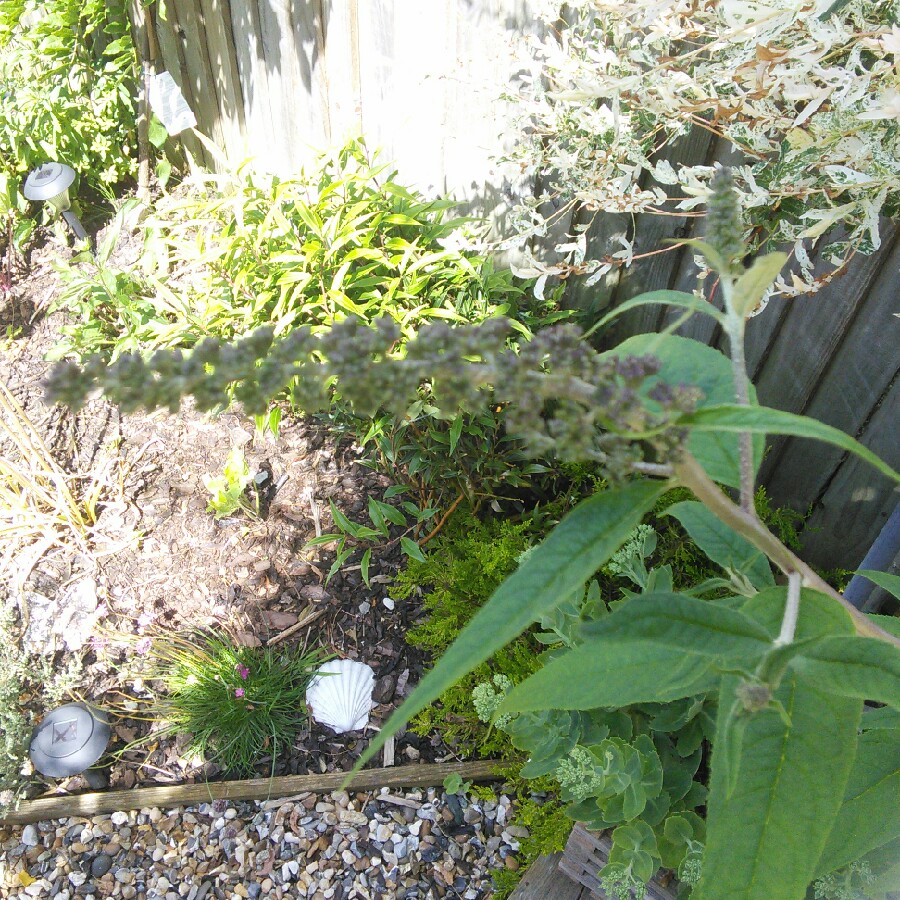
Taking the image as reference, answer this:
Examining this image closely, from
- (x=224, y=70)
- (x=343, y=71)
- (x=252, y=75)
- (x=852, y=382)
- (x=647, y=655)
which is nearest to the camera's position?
(x=647, y=655)

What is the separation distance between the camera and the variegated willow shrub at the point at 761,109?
3.50 ft

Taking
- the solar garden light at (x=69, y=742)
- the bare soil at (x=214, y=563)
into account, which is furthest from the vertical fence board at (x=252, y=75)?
the solar garden light at (x=69, y=742)

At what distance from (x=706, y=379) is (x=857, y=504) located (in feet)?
5.07

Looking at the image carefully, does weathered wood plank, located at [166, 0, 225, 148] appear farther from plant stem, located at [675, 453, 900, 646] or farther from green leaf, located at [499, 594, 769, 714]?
plant stem, located at [675, 453, 900, 646]

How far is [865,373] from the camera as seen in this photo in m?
1.79

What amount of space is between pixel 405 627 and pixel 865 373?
4.74 ft

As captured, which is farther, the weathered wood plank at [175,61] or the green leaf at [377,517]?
the weathered wood plank at [175,61]

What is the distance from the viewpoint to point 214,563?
2561mm

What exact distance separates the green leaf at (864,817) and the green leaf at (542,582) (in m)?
0.68

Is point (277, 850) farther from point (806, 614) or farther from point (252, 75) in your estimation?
point (252, 75)

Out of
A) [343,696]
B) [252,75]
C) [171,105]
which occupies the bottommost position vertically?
[343,696]

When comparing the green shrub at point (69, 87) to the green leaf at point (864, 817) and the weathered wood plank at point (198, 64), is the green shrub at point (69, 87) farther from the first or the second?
the green leaf at point (864, 817)

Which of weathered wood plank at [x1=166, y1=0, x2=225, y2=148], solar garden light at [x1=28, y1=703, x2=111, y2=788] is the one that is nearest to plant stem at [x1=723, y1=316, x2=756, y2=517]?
solar garden light at [x1=28, y1=703, x2=111, y2=788]

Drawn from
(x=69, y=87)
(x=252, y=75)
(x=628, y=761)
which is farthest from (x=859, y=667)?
(x=69, y=87)
